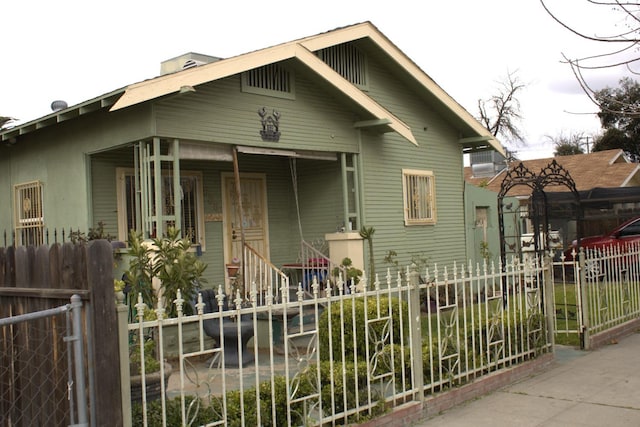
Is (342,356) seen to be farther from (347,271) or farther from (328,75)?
(328,75)

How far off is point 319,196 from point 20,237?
19.4 ft

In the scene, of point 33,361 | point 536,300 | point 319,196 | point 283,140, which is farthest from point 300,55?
point 33,361

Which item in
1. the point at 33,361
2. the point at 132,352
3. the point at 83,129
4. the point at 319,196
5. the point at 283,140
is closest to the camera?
the point at 33,361

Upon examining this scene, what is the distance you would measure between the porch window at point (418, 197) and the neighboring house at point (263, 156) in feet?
0.13

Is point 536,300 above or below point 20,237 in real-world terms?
below

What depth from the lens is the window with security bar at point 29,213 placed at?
1189cm

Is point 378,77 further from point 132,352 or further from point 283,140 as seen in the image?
point 132,352

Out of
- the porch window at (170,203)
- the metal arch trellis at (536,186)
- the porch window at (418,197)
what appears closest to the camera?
the porch window at (170,203)

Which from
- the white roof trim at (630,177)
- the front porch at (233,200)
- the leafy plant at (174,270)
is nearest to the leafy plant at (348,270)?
the front porch at (233,200)

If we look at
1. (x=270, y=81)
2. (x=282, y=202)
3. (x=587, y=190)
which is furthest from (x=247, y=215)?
(x=587, y=190)

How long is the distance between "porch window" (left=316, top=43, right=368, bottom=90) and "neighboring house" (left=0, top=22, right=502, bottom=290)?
32 mm

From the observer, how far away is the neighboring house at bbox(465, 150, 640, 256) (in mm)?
21172

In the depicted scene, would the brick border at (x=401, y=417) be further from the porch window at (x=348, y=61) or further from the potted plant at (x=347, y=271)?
the porch window at (x=348, y=61)

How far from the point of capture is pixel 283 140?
1166 cm
